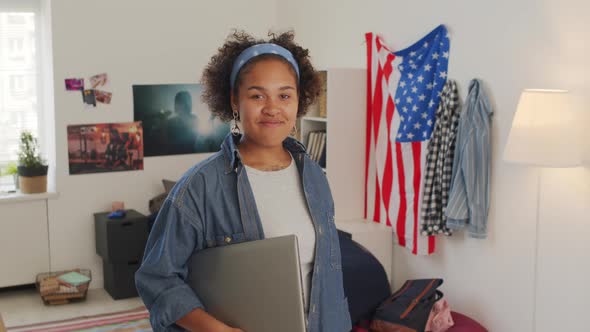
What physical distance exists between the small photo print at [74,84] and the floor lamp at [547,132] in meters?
3.32

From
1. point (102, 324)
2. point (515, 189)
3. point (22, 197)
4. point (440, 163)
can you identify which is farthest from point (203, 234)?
point (22, 197)

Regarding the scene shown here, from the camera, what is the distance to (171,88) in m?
5.52

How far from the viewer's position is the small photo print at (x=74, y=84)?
518 centimetres

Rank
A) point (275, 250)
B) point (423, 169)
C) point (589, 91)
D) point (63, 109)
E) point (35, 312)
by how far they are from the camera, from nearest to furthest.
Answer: point (275, 250) < point (589, 91) < point (423, 169) < point (35, 312) < point (63, 109)

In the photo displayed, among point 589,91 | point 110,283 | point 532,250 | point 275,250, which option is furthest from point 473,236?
point 110,283

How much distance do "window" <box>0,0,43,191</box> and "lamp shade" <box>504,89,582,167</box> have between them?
3819 millimetres

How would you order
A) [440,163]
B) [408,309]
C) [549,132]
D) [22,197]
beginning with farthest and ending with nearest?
1. [22,197]
2. [440,163]
3. [408,309]
4. [549,132]

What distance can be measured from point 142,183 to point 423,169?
239cm

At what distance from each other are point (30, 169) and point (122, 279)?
1020mm

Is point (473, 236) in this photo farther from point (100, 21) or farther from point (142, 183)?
point (100, 21)

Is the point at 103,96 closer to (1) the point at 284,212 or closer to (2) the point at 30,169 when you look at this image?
(2) the point at 30,169

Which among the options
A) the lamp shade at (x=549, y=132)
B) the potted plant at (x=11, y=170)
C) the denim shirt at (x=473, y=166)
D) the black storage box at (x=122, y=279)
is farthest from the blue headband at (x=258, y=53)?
the potted plant at (x=11, y=170)

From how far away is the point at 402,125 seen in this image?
4.20 m

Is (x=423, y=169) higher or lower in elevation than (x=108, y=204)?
higher
